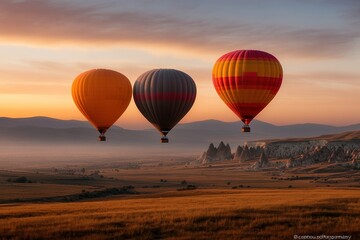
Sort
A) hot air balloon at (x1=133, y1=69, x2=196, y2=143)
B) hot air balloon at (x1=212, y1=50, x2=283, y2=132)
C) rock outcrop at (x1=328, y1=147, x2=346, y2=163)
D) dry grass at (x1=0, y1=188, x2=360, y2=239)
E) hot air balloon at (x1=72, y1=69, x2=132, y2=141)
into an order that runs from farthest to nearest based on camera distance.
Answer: rock outcrop at (x1=328, y1=147, x2=346, y2=163)
hot air balloon at (x1=72, y1=69, x2=132, y2=141)
hot air balloon at (x1=133, y1=69, x2=196, y2=143)
hot air balloon at (x1=212, y1=50, x2=283, y2=132)
dry grass at (x1=0, y1=188, x2=360, y2=239)

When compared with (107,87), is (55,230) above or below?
below

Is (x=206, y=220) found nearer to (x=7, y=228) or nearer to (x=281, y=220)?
(x=281, y=220)

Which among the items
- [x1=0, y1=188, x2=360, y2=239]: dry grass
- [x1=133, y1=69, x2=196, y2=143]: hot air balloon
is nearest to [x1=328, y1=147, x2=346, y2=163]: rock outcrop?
[x1=133, y1=69, x2=196, y2=143]: hot air balloon

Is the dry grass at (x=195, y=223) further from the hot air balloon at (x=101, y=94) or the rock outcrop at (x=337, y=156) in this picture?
the rock outcrop at (x=337, y=156)

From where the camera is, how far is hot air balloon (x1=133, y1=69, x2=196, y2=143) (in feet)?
212

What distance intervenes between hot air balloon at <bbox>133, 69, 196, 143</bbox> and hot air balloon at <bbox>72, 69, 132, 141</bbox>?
5.86 feet

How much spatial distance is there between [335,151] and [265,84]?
144888 millimetres

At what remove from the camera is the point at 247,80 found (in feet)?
204

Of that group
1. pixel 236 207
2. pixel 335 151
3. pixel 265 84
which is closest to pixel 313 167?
pixel 335 151

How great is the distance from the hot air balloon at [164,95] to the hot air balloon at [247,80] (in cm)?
391

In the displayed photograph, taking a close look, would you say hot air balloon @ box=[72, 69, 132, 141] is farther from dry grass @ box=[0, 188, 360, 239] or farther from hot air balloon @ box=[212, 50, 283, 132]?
dry grass @ box=[0, 188, 360, 239]

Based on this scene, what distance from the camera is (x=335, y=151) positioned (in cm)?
19938

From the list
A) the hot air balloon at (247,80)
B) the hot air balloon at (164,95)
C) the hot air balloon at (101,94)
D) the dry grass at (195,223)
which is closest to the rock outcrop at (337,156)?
the hot air balloon at (247,80)

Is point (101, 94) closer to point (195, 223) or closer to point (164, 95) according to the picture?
point (164, 95)
